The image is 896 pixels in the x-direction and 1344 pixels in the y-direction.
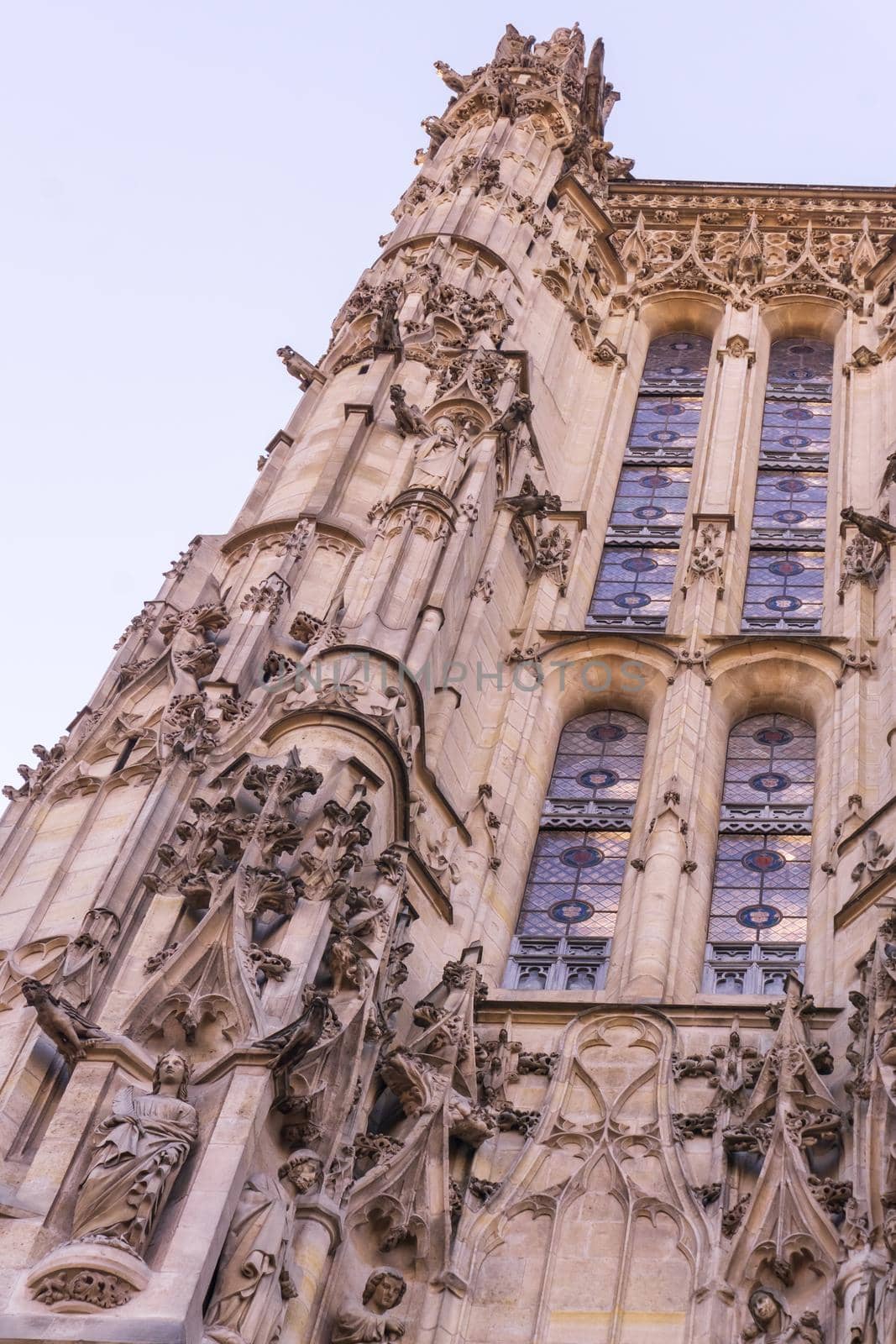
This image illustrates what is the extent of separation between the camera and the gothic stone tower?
13945mm

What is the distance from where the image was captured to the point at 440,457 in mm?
21719

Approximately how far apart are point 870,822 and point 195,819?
585 cm

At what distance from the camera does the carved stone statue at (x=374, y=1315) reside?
14.3 meters

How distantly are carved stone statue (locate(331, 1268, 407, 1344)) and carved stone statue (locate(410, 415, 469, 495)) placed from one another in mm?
8357

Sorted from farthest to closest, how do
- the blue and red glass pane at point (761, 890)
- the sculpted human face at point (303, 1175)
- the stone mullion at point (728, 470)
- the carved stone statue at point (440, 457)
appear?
1. the stone mullion at point (728, 470)
2. the carved stone statue at point (440, 457)
3. the blue and red glass pane at point (761, 890)
4. the sculpted human face at point (303, 1175)

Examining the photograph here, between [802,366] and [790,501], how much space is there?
13.7 ft

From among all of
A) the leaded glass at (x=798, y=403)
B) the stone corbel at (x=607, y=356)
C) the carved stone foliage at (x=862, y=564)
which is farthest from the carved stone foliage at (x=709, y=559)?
the stone corbel at (x=607, y=356)

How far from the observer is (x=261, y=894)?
15328 millimetres

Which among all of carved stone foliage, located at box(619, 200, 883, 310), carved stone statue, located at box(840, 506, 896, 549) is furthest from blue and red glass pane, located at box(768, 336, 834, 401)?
carved stone statue, located at box(840, 506, 896, 549)

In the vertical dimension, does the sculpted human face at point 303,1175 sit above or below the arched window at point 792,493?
below

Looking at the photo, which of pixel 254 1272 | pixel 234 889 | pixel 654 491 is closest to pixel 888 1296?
pixel 254 1272

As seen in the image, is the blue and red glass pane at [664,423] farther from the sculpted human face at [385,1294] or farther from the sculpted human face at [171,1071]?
the sculpted human face at [171,1071]

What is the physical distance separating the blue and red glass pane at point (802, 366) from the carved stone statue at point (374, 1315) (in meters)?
16.8

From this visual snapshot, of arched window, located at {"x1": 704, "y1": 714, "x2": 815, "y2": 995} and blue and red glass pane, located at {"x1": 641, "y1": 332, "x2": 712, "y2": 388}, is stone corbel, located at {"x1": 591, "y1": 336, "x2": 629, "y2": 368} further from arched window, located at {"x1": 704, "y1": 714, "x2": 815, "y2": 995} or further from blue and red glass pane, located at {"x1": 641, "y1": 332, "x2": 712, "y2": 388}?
arched window, located at {"x1": 704, "y1": 714, "x2": 815, "y2": 995}
